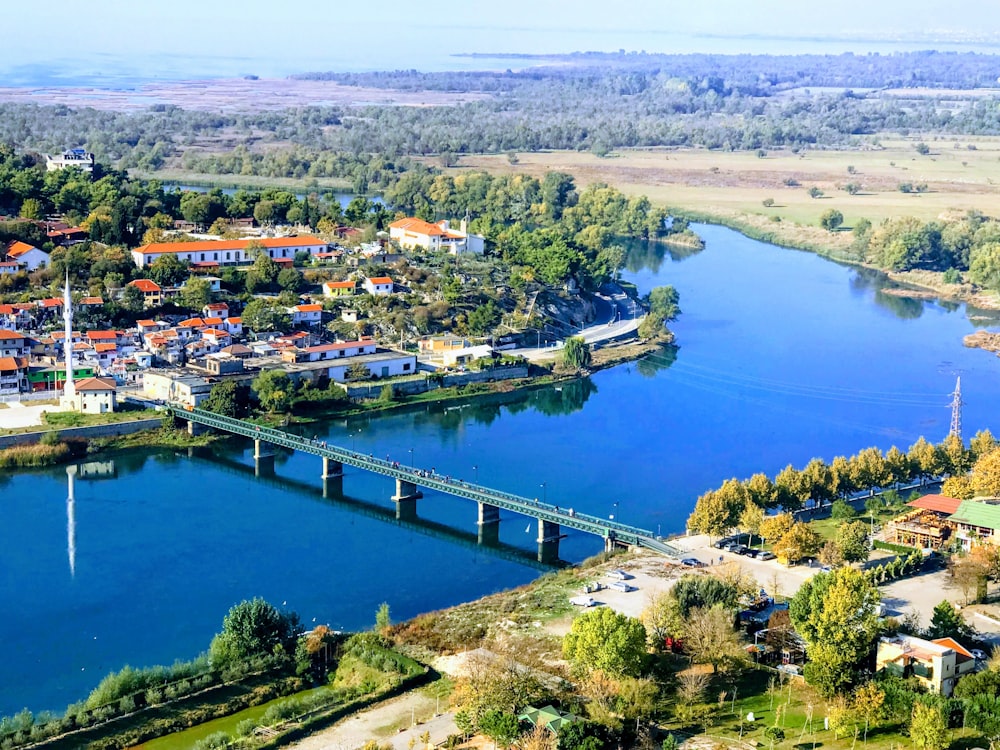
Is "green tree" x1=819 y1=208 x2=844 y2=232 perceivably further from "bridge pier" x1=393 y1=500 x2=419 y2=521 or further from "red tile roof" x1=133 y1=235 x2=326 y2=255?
"bridge pier" x1=393 y1=500 x2=419 y2=521

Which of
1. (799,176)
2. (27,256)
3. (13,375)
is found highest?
(799,176)

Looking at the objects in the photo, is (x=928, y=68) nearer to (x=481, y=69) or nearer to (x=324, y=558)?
(x=481, y=69)

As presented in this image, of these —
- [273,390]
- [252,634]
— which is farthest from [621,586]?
[273,390]

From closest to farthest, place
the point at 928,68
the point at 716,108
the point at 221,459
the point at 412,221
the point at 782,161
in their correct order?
the point at 221,459 → the point at 412,221 → the point at 782,161 → the point at 716,108 → the point at 928,68

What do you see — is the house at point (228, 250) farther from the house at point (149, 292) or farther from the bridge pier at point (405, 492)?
the bridge pier at point (405, 492)

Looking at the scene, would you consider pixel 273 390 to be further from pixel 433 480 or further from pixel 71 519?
pixel 71 519

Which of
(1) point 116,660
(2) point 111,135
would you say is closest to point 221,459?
(1) point 116,660
